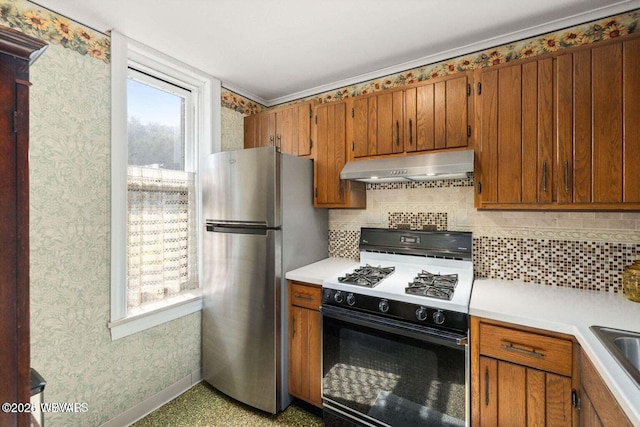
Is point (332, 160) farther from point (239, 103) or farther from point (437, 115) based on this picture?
point (239, 103)

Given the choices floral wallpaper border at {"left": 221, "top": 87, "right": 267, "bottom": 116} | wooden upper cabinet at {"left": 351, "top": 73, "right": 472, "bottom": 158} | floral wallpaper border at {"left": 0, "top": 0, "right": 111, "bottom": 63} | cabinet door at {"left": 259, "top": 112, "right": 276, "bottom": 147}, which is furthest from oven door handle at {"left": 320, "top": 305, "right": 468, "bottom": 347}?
floral wallpaper border at {"left": 0, "top": 0, "right": 111, "bottom": 63}

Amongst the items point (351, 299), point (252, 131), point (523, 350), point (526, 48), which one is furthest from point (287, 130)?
point (523, 350)

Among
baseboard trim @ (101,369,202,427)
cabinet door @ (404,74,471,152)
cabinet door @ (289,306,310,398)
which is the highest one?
cabinet door @ (404,74,471,152)

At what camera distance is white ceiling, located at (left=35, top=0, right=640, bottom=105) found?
1634 mm

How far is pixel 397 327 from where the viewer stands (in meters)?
1.59

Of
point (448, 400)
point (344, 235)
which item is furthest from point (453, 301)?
point (344, 235)

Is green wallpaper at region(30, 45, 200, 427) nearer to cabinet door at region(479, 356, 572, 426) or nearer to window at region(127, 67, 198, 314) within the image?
window at region(127, 67, 198, 314)

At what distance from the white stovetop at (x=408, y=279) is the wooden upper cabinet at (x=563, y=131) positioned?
0.51 meters

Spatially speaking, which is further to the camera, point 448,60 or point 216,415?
point 448,60

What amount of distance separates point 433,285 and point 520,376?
567 mm

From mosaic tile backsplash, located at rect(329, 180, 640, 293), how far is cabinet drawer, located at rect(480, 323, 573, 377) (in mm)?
697

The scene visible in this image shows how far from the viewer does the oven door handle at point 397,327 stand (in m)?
1.43

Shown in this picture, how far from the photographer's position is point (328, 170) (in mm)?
2326

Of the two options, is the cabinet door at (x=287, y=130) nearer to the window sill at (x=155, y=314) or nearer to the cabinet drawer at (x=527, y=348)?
the window sill at (x=155, y=314)
